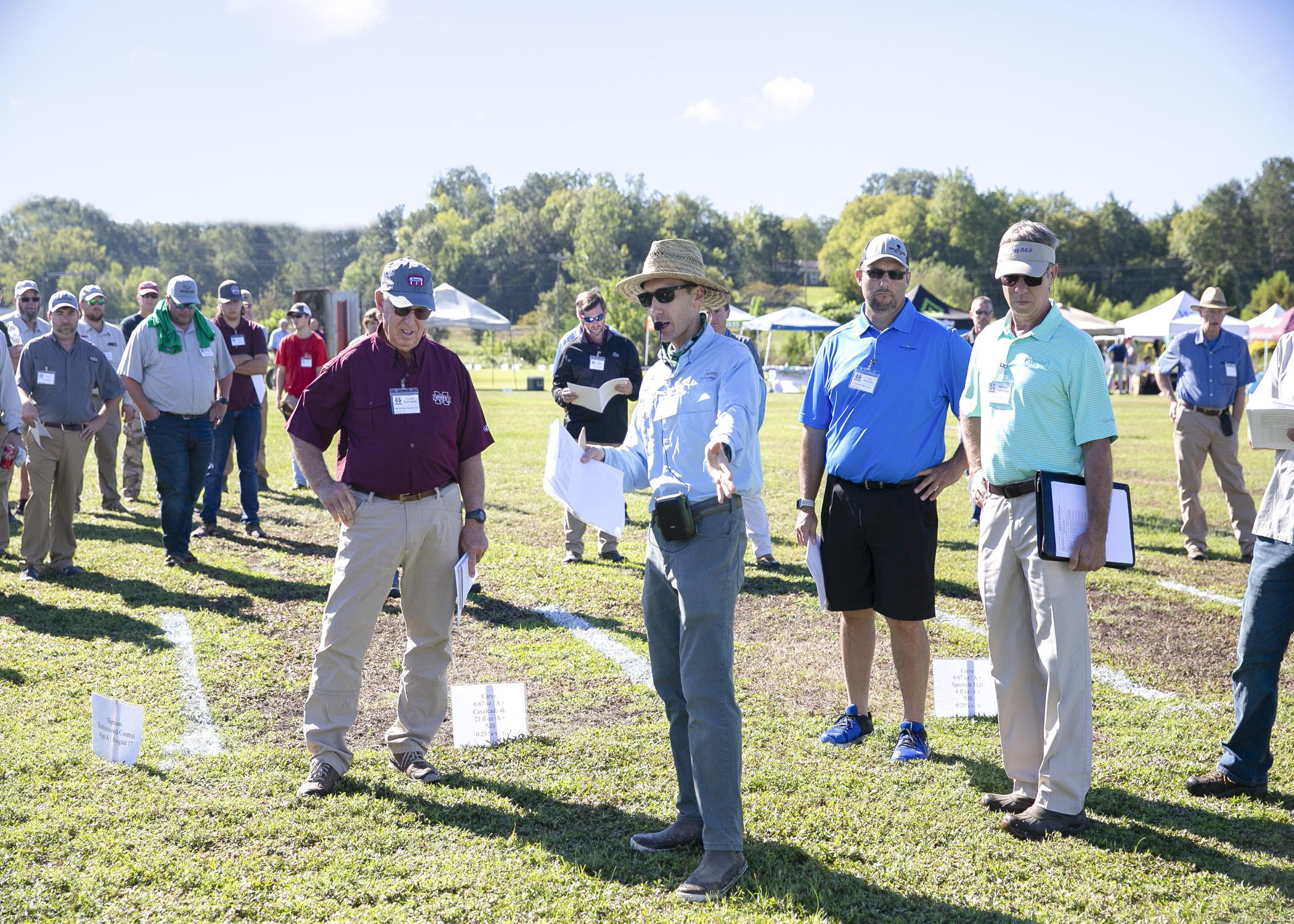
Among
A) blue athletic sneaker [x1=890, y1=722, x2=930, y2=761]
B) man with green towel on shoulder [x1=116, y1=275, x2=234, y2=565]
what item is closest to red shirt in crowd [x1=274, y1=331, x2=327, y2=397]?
man with green towel on shoulder [x1=116, y1=275, x2=234, y2=565]

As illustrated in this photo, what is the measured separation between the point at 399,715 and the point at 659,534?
181 cm

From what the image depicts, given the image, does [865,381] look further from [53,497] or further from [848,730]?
[53,497]

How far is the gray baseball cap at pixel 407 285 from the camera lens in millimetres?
4426

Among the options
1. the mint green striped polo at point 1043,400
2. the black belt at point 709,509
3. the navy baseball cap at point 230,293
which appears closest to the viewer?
the black belt at point 709,509

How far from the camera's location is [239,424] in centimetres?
1038

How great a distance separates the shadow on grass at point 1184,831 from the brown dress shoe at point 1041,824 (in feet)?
0.18

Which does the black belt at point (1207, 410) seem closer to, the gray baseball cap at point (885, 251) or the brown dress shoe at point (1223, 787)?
the brown dress shoe at point (1223, 787)

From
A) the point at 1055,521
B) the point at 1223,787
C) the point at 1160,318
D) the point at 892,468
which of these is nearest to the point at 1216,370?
the point at 1223,787

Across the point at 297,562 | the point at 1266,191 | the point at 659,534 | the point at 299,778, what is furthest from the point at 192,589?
the point at 1266,191

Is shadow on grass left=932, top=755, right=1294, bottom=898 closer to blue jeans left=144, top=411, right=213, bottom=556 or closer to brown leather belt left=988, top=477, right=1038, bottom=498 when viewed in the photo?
brown leather belt left=988, top=477, right=1038, bottom=498

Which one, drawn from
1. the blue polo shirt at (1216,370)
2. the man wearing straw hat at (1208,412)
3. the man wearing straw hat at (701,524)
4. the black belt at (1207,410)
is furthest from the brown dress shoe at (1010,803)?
the black belt at (1207,410)

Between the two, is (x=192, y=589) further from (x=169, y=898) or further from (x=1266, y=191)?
(x=1266, y=191)

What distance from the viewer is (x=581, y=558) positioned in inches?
365

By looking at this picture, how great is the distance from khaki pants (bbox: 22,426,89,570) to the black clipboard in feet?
25.4
